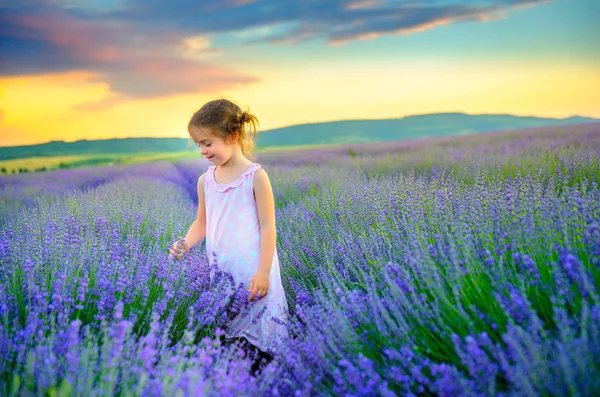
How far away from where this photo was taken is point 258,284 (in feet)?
7.84

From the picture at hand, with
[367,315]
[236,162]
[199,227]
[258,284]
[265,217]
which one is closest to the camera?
[367,315]

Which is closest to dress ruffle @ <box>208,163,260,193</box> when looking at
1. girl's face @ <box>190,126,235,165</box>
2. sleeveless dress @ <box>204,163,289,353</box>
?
sleeveless dress @ <box>204,163,289,353</box>

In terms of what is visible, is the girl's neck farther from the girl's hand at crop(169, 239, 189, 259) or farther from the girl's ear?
the girl's hand at crop(169, 239, 189, 259)

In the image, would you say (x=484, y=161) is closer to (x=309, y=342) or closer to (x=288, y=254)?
(x=288, y=254)

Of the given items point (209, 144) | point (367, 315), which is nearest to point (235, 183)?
point (209, 144)

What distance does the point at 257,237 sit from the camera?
2.57m

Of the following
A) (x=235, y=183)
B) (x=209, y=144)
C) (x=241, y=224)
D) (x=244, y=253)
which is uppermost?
(x=209, y=144)

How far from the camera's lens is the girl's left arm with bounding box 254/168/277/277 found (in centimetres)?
243

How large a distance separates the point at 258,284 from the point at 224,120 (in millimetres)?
892

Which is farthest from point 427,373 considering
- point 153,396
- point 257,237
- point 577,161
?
point 577,161

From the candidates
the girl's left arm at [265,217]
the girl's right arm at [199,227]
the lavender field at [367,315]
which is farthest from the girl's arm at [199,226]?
the girl's left arm at [265,217]

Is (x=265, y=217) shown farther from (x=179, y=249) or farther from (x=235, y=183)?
(x=179, y=249)

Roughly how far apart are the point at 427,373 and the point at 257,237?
1219 mm

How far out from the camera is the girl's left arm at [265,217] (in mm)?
2430
